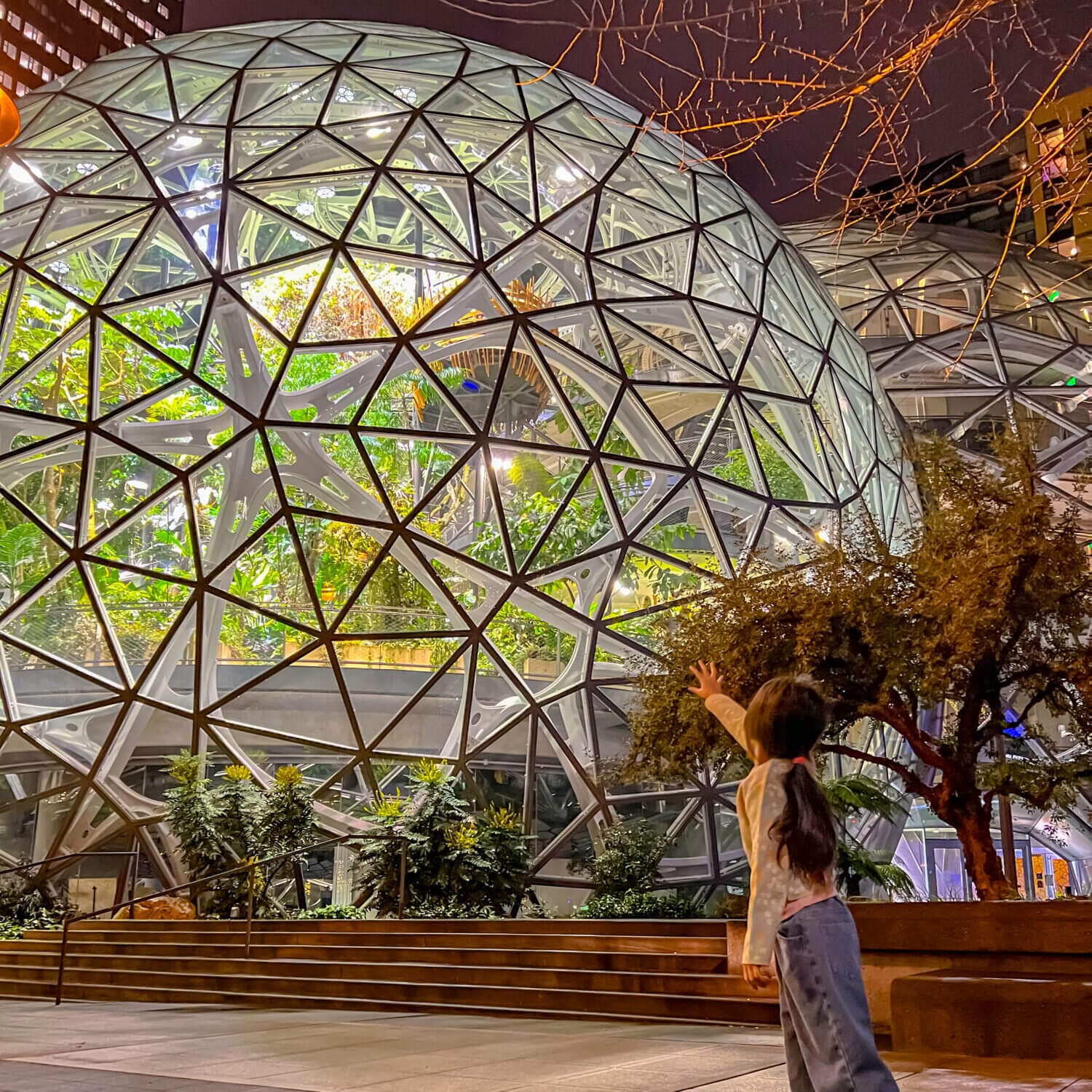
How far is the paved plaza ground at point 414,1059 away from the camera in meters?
5.32

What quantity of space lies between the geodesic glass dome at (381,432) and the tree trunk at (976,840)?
376 cm

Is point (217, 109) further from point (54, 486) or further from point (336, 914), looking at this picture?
point (336, 914)

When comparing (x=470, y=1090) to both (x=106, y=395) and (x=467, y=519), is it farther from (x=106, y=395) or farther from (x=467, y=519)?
(x=106, y=395)

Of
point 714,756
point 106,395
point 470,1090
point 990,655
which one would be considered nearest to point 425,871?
point 714,756

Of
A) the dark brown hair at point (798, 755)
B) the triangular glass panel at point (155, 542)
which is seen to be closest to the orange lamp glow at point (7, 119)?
the dark brown hair at point (798, 755)

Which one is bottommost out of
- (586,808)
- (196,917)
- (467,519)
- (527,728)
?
(196,917)

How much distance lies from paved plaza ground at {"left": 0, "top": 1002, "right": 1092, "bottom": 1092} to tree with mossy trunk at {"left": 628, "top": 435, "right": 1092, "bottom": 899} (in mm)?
4244

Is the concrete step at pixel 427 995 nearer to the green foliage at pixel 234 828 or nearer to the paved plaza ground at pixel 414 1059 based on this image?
the paved plaza ground at pixel 414 1059

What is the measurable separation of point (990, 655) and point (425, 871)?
714 cm

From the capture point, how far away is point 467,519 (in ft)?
79.4

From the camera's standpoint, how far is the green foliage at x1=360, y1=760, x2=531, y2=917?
46.2 ft

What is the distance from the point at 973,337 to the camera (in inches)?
1142

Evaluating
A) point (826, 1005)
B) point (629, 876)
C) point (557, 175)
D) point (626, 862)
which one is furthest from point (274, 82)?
point (826, 1005)

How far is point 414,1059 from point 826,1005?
152 inches
